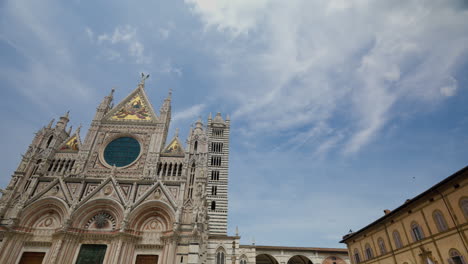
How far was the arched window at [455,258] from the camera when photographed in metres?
A: 15.6

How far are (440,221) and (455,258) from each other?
2188mm

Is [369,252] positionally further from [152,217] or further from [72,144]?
[72,144]

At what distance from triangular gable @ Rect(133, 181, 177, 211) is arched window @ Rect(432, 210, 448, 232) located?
1922 centimetres

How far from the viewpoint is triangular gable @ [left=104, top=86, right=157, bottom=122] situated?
30.0 m

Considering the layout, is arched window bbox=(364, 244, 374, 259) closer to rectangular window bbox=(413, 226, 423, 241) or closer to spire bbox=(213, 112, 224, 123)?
rectangular window bbox=(413, 226, 423, 241)

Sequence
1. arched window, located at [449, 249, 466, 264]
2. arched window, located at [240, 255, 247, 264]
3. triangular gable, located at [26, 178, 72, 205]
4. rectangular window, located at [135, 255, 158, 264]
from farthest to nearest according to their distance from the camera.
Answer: arched window, located at [240, 255, 247, 264] → triangular gable, located at [26, 178, 72, 205] → rectangular window, located at [135, 255, 158, 264] → arched window, located at [449, 249, 466, 264]

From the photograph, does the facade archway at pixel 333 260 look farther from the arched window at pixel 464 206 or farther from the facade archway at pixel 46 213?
the facade archway at pixel 46 213

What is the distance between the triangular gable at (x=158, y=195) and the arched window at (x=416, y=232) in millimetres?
18670

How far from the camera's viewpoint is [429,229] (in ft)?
59.1

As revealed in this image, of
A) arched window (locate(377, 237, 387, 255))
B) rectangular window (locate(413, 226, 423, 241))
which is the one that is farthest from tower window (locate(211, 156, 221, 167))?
rectangular window (locate(413, 226, 423, 241))

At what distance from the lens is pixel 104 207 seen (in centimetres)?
2331

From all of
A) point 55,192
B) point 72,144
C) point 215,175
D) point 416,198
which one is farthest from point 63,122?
point 416,198

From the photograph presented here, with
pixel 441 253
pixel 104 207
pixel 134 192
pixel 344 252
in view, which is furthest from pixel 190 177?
pixel 344 252

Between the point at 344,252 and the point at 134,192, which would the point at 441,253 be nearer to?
the point at 344,252
